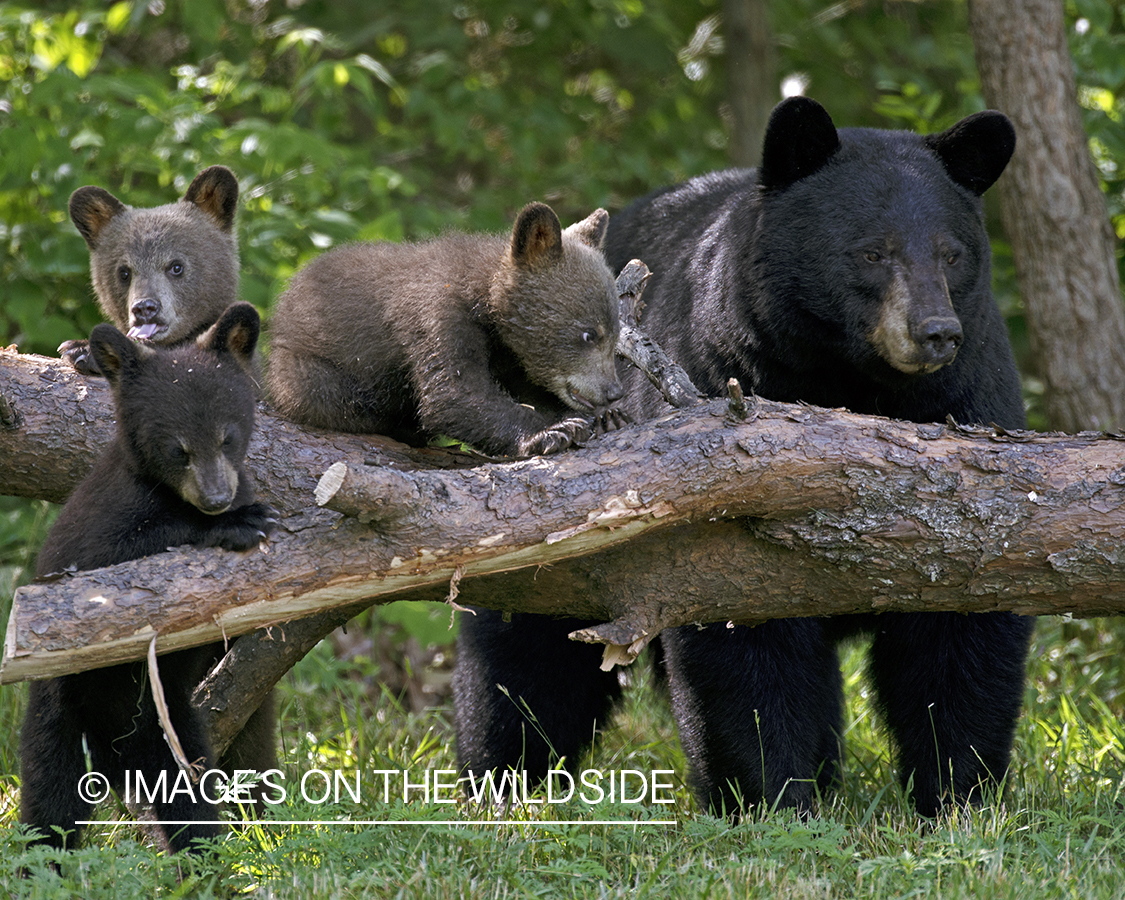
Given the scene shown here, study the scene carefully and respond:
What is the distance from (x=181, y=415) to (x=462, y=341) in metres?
0.87

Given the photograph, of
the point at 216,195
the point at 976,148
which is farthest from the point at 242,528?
the point at 976,148

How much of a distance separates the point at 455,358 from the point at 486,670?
159 centimetres

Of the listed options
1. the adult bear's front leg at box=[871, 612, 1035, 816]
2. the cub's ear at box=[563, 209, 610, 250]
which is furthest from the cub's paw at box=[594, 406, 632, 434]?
the adult bear's front leg at box=[871, 612, 1035, 816]

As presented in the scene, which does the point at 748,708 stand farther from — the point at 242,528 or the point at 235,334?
the point at 235,334

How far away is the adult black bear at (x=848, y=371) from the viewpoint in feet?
12.1

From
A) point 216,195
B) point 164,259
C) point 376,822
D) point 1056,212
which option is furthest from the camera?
point 1056,212

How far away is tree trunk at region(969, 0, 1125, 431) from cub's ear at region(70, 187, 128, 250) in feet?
13.2

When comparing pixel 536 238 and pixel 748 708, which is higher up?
pixel 536 238

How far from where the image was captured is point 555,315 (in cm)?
365

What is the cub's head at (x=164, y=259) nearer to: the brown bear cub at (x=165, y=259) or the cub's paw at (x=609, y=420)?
the brown bear cub at (x=165, y=259)

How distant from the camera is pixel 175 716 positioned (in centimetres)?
328

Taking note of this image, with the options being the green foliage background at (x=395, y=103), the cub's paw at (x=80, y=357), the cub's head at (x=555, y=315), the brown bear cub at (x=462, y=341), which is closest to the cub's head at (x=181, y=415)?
the brown bear cub at (x=462, y=341)

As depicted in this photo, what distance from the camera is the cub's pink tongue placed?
160 inches

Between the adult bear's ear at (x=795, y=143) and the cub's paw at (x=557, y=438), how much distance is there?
115cm
